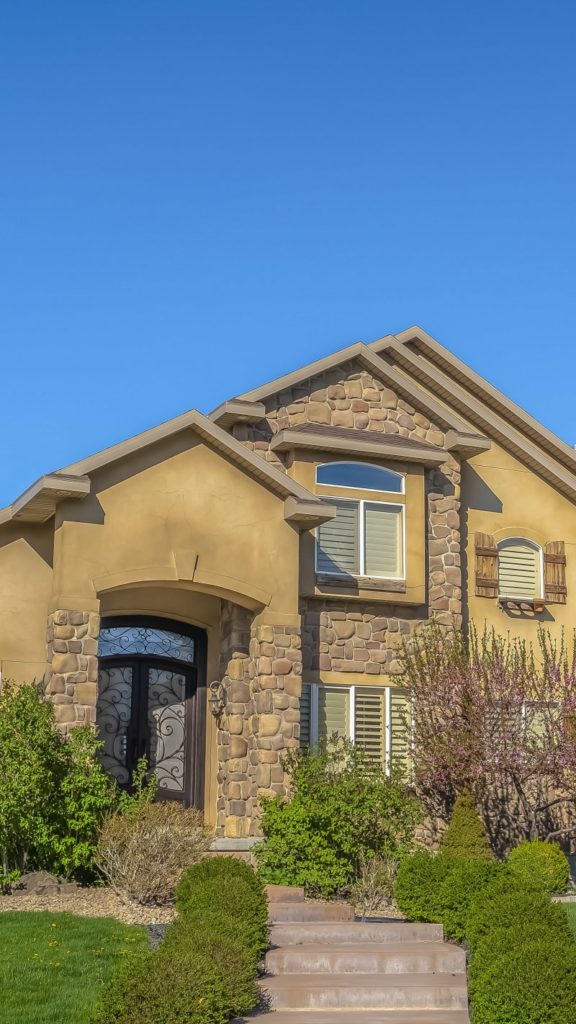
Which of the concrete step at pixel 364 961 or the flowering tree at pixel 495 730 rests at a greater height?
the flowering tree at pixel 495 730

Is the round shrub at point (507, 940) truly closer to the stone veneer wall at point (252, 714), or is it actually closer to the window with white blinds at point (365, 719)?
the stone veneer wall at point (252, 714)

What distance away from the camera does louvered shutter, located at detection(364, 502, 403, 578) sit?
2002 centimetres

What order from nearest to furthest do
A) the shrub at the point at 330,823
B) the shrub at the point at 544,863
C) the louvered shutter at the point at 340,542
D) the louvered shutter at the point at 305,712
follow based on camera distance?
the shrub at the point at 330,823 → the shrub at the point at 544,863 → the louvered shutter at the point at 305,712 → the louvered shutter at the point at 340,542

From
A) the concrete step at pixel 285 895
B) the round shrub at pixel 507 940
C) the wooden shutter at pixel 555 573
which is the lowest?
the concrete step at pixel 285 895

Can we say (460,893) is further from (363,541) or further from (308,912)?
(363,541)

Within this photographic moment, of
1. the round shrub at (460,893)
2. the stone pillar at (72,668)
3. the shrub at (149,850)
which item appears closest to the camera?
the round shrub at (460,893)

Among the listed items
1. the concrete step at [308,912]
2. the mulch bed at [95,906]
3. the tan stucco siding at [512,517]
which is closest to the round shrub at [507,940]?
the concrete step at [308,912]

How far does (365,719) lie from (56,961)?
9.53 meters

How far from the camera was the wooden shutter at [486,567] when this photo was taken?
841 inches

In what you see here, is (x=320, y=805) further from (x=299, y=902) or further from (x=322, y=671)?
(x=322, y=671)

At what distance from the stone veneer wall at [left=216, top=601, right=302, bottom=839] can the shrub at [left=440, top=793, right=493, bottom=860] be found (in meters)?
3.04

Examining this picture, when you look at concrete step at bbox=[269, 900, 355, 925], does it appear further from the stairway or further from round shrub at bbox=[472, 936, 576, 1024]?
round shrub at bbox=[472, 936, 576, 1024]

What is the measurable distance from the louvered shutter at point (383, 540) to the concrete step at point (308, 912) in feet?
22.4

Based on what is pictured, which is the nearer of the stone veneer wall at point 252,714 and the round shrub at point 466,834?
the stone veneer wall at point 252,714
